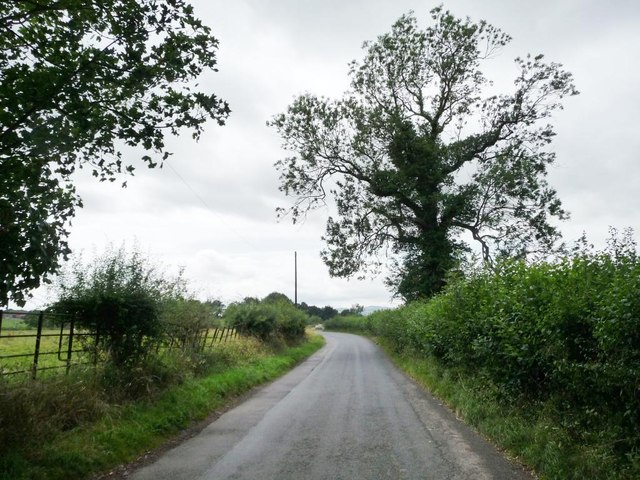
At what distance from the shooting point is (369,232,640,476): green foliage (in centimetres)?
543

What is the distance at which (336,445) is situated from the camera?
27.1ft

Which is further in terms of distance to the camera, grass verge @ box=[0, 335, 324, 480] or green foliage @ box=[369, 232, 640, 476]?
grass verge @ box=[0, 335, 324, 480]

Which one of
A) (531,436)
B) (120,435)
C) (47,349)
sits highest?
(47,349)

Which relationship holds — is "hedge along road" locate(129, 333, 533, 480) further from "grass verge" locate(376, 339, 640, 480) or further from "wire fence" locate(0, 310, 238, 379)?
"wire fence" locate(0, 310, 238, 379)

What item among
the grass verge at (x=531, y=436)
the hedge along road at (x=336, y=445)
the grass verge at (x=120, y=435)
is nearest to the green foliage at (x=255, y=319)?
the grass verge at (x=120, y=435)

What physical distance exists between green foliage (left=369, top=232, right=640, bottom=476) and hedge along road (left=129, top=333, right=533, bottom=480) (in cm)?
116

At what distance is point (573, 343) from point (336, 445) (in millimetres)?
4077

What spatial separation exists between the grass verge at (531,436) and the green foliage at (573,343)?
116 millimetres

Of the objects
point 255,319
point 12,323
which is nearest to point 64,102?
point 12,323

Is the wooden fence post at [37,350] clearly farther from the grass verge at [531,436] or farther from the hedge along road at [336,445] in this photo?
the grass verge at [531,436]

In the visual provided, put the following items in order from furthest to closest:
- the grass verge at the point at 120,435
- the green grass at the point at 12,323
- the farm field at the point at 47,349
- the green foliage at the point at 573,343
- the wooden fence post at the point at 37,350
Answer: the farm field at the point at 47,349 → the green grass at the point at 12,323 → the wooden fence post at the point at 37,350 → the grass verge at the point at 120,435 → the green foliage at the point at 573,343

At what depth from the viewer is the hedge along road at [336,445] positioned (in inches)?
265

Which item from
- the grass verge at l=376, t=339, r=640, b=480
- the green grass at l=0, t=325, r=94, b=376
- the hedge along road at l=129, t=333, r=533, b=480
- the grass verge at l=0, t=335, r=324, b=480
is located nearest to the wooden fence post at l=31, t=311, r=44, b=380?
the green grass at l=0, t=325, r=94, b=376

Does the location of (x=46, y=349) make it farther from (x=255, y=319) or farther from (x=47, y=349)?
(x=255, y=319)
